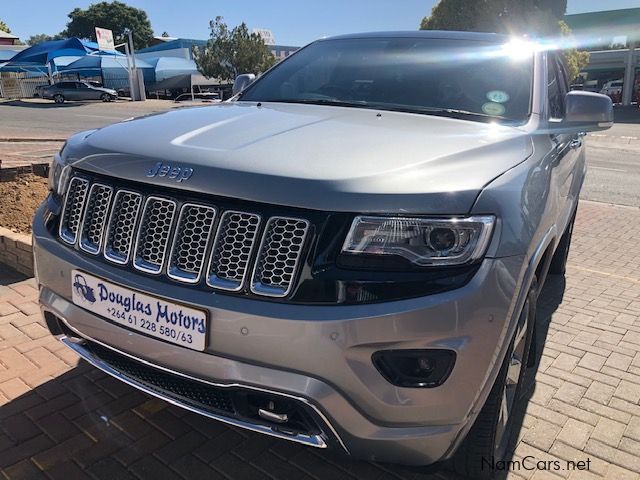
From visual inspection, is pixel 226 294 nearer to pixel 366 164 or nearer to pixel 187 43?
pixel 366 164

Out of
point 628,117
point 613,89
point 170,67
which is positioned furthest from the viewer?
point 170,67

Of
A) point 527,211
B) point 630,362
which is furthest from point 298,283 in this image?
point 630,362

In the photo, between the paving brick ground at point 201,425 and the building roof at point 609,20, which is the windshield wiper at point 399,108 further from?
the building roof at point 609,20

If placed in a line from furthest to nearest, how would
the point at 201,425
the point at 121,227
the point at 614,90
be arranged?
the point at 614,90
the point at 201,425
the point at 121,227

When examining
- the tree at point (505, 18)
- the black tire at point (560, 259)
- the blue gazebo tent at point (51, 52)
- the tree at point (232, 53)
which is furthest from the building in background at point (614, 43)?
the black tire at point (560, 259)

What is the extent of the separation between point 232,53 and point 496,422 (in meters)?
41.7

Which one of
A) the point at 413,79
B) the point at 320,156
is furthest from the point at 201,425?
the point at 413,79

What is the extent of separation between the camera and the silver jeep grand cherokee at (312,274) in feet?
5.69

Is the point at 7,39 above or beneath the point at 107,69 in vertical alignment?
above

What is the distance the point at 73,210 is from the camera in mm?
2316

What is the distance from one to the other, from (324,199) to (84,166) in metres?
1.07

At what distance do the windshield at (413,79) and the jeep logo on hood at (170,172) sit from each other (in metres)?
1.35

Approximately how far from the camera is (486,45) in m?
3.30

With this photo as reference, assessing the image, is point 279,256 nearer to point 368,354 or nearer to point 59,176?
point 368,354
